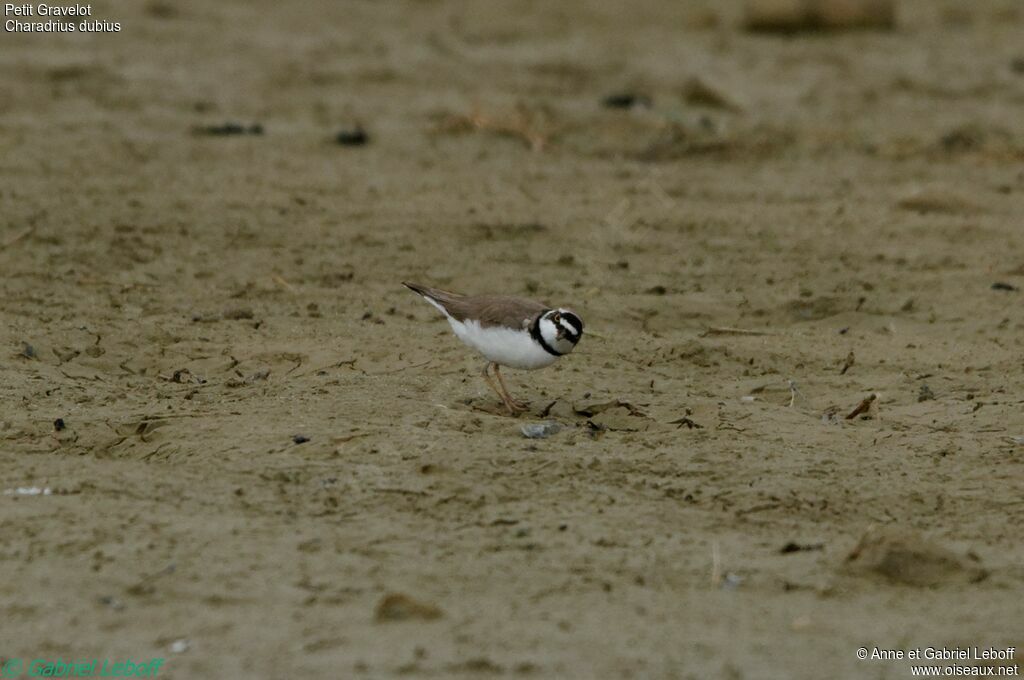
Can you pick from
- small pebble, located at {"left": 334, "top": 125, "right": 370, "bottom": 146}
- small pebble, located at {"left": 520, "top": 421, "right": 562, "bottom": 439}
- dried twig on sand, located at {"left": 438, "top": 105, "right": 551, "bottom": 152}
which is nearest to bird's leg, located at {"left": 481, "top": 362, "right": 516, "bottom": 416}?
small pebble, located at {"left": 520, "top": 421, "right": 562, "bottom": 439}

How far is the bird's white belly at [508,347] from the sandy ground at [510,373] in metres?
0.24

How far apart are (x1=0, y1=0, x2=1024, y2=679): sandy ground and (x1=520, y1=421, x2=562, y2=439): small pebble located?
50mm

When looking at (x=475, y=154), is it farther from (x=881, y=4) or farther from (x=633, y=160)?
(x=881, y=4)

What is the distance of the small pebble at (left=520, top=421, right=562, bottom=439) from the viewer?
22.1 ft

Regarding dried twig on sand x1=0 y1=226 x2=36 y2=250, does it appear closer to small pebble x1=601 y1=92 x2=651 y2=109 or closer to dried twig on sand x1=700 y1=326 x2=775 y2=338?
dried twig on sand x1=700 y1=326 x2=775 y2=338

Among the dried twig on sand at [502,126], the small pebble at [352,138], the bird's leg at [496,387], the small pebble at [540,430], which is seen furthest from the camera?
the dried twig on sand at [502,126]

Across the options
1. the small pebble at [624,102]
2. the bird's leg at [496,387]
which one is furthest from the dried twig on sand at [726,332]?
the small pebble at [624,102]

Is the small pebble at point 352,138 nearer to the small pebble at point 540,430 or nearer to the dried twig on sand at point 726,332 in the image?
the dried twig on sand at point 726,332

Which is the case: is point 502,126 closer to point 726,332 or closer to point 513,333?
point 726,332

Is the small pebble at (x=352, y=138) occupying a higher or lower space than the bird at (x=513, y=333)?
higher

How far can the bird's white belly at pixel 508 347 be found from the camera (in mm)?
7141

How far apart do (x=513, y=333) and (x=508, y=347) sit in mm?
64

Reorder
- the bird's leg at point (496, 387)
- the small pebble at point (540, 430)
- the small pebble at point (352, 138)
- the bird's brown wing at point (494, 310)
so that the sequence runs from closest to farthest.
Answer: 1. the small pebble at point (540, 430)
2. the bird's leg at point (496, 387)
3. the bird's brown wing at point (494, 310)
4. the small pebble at point (352, 138)

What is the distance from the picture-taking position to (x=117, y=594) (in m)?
5.25
